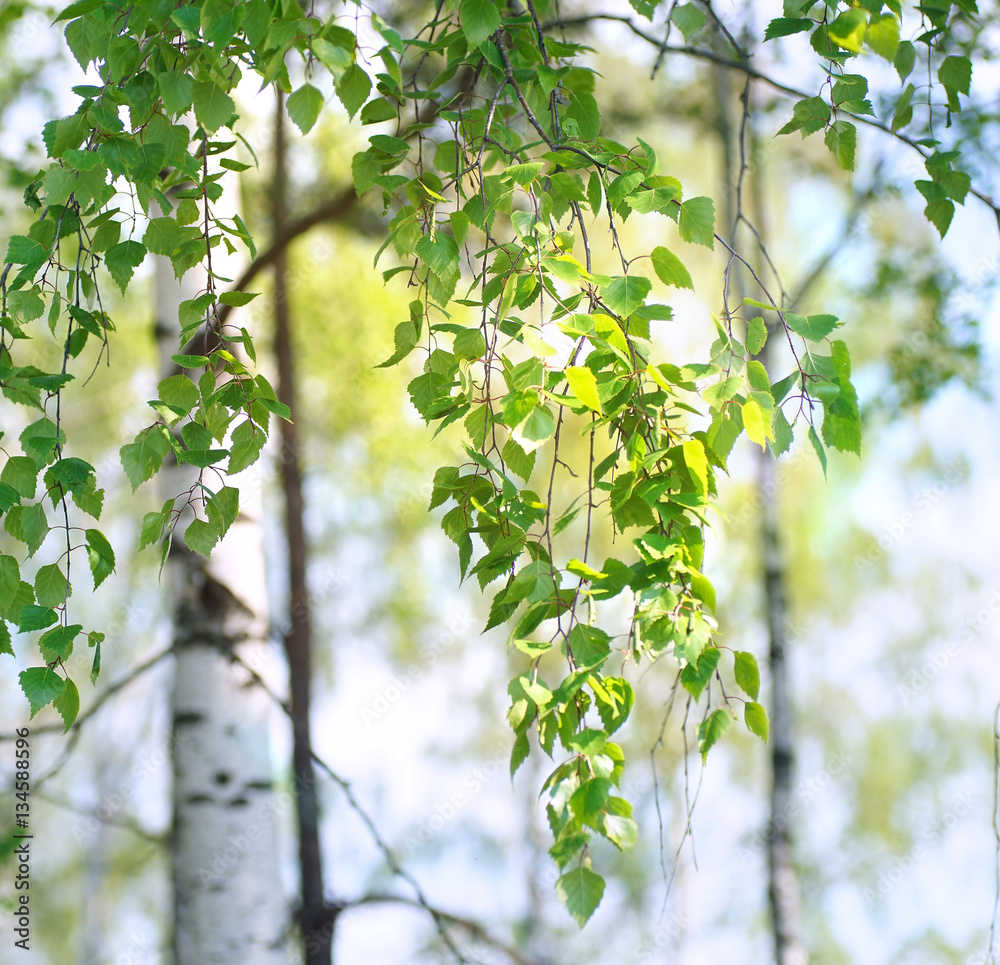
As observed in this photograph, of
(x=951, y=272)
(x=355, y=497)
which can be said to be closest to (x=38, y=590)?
(x=951, y=272)

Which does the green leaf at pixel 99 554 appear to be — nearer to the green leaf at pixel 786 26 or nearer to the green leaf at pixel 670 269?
the green leaf at pixel 670 269

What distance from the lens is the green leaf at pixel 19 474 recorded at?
908 millimetres

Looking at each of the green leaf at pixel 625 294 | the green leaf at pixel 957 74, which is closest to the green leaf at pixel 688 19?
the green leaf at pixel 957 74

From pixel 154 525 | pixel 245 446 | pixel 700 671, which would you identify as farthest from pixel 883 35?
pixel 154 525

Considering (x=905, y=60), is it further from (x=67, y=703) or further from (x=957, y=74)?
(x=67, y=703)

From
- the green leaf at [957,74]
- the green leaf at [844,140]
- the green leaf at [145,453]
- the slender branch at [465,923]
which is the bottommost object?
the slender branch at [465,923]

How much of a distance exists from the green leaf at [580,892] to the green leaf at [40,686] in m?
0.53

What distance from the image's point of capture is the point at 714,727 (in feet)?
2.80

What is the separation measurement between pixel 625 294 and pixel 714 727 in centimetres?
44

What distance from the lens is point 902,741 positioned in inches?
354

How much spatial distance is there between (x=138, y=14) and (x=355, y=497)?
6683 mm

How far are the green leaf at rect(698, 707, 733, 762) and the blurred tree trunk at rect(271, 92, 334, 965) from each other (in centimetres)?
136

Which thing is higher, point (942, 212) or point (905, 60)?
point (905, 60)

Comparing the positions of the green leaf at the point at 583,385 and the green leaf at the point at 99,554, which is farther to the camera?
the green leaf at the point at 99,554
